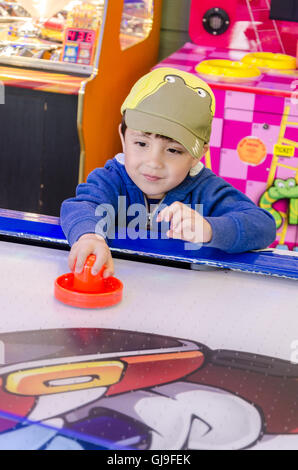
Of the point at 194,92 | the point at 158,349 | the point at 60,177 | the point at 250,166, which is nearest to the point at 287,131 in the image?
the point at 250,166

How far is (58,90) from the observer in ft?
9.40

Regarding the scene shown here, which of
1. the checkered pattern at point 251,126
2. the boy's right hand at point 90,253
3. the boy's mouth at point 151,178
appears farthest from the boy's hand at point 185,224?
the checkered pattern at point 251,126

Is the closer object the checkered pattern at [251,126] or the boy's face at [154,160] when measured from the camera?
the boy's face at [154,160]

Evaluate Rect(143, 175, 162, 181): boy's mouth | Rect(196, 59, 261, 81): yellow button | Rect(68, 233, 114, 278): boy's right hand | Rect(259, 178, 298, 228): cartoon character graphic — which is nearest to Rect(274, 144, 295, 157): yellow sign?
Rect(259, 178, 298, 228): cartoon character graphic

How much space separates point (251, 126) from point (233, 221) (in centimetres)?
153

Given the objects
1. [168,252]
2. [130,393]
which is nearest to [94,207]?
[168,252]

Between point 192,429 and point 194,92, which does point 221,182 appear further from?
point 192,429

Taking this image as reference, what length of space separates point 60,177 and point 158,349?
2.10 m

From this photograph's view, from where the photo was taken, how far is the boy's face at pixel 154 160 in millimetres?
1549

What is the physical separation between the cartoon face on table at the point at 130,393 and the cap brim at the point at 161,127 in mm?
551

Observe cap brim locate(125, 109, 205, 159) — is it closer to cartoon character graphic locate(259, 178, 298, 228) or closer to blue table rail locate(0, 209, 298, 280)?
blue table rail locate(0, 209, 298, 280)

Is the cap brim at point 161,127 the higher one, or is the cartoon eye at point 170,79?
the cartoon eye at point 170,79

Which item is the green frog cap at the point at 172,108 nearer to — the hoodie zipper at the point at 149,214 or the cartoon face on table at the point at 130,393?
the hoodie zipper at the point at 149,214

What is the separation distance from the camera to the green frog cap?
1.50 metres
